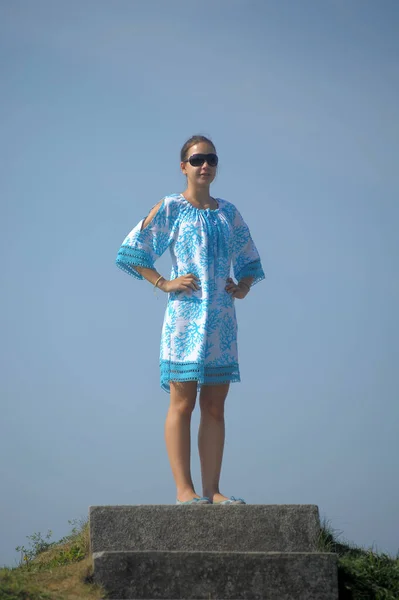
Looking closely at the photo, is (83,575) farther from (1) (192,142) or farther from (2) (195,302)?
(1) (192,142)

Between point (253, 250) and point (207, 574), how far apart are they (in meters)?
2.67

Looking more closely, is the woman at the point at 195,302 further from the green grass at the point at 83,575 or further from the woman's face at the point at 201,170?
the green grass at the point at 83,575

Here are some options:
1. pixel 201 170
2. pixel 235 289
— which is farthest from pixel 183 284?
pixel 201 170

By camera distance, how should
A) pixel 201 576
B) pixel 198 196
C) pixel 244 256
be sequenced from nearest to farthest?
1. pixel 201 576
2. pixel 198 196
3. pixel 244 256

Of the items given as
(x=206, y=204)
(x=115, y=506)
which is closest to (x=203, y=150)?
(x=206, y=204)

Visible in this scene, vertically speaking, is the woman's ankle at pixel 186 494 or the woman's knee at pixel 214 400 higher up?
the woman's knee at pixel 214 400

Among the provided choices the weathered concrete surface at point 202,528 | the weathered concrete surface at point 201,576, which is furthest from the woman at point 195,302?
the weathered concrete surface at point 201,576

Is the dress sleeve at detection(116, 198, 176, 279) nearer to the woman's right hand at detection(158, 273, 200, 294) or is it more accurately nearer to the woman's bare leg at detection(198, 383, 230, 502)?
the woman's right hand at detection(158, 273, 200, 294)

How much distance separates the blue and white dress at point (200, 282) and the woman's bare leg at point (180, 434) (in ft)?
0.34

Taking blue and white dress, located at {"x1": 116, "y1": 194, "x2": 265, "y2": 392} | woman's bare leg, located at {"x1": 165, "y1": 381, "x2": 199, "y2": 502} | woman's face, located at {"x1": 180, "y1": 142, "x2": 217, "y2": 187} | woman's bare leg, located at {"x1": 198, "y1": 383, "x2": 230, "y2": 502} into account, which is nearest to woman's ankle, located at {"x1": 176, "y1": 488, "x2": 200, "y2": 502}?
woman's bare leg, located at {"x1": 165, "y1": 381, "x2": 199, "y2": 502}

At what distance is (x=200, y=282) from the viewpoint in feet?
19.3

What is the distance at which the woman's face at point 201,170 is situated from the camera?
611 cm

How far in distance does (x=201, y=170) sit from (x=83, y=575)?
2955 mm

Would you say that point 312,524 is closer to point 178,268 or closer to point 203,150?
point 178,268
